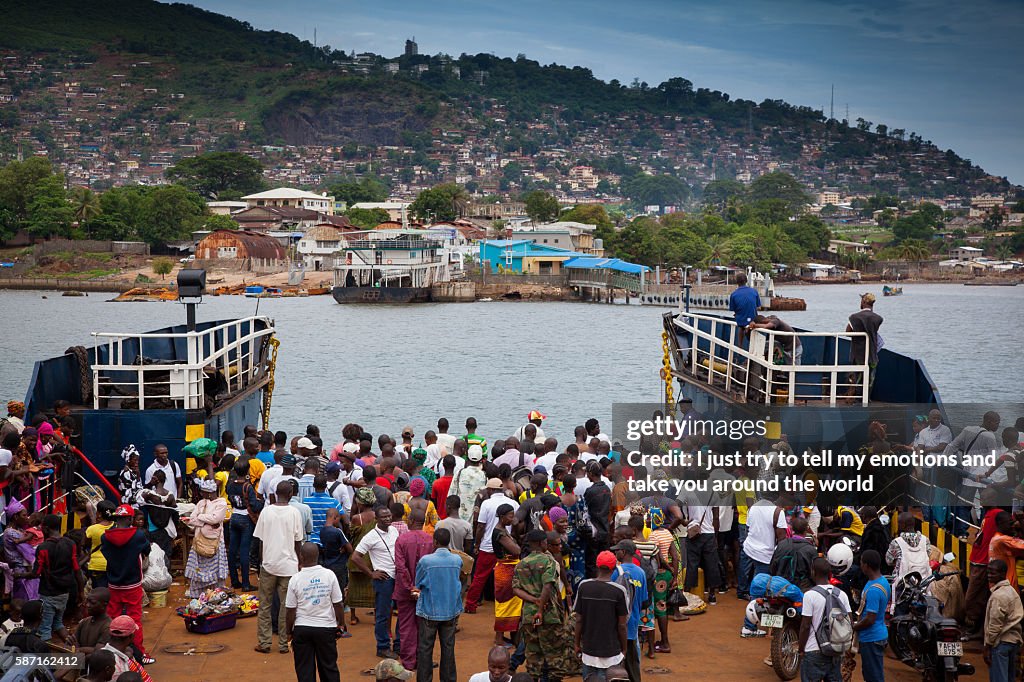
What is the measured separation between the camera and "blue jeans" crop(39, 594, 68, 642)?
33.4 feet

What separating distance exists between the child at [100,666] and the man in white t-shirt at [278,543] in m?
2.61

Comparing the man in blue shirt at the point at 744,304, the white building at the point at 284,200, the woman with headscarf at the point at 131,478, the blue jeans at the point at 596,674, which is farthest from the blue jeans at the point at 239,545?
the white building at the point at 284,200

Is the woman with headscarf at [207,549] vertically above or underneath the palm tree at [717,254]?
underneath

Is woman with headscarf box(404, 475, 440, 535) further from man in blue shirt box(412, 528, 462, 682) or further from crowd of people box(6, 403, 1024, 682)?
man in blue shirt box(412, 528, 462, 682)

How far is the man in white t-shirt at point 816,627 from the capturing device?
895cm

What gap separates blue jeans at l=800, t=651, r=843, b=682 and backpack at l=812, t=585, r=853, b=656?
0.07 metres

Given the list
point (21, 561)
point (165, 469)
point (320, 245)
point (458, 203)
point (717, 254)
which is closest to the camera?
point (21, 561)

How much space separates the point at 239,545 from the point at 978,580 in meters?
7.48

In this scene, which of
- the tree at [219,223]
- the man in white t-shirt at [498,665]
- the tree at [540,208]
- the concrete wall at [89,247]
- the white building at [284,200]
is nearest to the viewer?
the man in white t-shirt at [498,665]

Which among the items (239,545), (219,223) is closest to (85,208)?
(219,223)

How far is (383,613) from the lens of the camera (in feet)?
34.7

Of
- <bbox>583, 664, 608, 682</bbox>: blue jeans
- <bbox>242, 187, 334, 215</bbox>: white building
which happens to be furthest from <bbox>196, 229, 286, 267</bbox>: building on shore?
<bbox>583, 664, 608, 682</bbox>: blue jeans

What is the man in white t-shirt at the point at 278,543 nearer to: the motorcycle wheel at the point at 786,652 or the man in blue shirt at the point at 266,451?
the man in blue shirt at the point at 266,451

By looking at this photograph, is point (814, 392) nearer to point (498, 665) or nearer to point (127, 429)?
point (127, 429)
